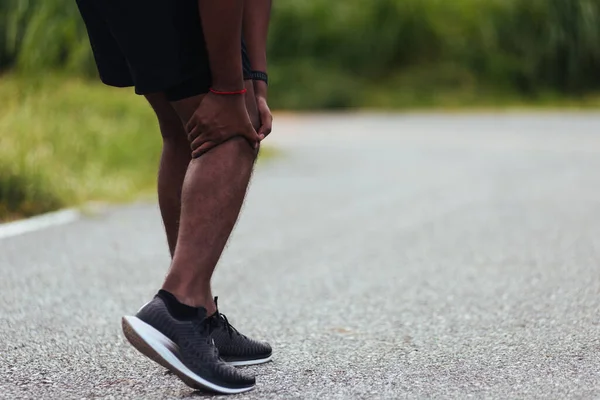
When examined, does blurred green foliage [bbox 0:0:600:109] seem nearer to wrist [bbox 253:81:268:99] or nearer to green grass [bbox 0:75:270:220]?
green grass [bbox 0:75:270:220]

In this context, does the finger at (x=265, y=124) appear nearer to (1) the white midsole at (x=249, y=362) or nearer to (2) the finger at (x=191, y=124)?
(2) the finger at (x=191, y=124)

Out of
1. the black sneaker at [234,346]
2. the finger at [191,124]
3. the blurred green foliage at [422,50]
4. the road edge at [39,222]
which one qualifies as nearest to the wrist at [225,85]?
the finger at [191,124]

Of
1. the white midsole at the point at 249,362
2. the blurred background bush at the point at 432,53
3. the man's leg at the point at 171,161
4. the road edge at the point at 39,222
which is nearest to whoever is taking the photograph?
the man's leg at the point at 171,161

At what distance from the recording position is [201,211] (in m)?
2.86

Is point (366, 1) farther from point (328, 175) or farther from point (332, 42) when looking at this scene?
point (328, 175)

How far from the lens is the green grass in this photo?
295 inches

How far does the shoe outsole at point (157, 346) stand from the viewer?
9.01 feet

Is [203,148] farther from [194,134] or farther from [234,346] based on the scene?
[234,346]

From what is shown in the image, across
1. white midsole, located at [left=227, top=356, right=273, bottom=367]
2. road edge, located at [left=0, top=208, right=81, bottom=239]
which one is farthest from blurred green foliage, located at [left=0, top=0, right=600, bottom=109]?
white midsole, located at [left=227, top=356, right=273, bottom=367]

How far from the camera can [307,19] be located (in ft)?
84.4

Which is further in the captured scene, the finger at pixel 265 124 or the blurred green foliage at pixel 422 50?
the blurred green foliage at pixel 422 50

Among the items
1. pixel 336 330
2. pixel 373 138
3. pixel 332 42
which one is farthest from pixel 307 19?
pixel 336 330

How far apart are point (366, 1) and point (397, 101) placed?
3.75 metres

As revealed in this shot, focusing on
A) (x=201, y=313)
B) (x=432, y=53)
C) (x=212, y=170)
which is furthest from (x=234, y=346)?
(x=432, y=53)
